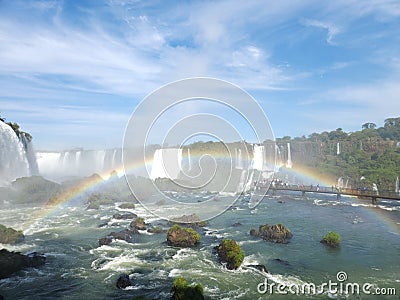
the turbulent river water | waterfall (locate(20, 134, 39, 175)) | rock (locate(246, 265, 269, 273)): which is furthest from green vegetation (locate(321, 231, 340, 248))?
waterfall (locate(20, 134, 39, 175))

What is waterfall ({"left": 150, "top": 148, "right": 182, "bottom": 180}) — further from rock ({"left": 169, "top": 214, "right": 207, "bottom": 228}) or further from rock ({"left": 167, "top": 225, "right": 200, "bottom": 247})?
rock ({"left": 167, "top": 225, "right": 200, "bottom": 247})

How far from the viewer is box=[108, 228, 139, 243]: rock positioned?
1986 cm

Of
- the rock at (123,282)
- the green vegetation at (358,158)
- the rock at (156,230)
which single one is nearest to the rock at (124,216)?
the rock at (156,230)

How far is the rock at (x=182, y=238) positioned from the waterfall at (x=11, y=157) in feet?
80.0

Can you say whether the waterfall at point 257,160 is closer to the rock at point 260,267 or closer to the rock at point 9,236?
the rock at point 260,267

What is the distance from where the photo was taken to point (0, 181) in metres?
35.1

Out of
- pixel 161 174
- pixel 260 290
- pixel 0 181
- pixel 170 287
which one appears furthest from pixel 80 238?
pixel 161 174

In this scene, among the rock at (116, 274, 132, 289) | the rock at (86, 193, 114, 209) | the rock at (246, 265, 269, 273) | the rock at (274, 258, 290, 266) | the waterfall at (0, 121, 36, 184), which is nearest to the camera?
the rock at (116, 274, 132, 289)

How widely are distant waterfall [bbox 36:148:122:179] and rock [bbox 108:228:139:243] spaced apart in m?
37.3

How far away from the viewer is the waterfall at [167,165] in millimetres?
43253

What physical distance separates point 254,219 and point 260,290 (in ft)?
48.8

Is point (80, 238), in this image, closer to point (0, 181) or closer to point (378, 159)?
point (0, 181)

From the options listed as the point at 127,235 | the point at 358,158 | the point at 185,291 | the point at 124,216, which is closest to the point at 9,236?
the point at 127,235

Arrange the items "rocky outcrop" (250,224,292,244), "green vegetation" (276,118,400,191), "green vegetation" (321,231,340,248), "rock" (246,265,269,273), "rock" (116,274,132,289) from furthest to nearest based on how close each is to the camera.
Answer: "green vegetation" (276,118,400,191) → "rocky outcrop" (250,224,292,244) → "green vegetation" (321,231,340,248) → "rock" (246,265,269,273) → "rock" (116,274,132,289)
